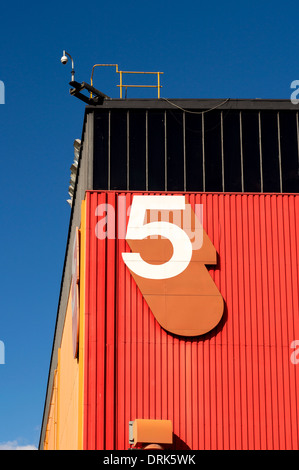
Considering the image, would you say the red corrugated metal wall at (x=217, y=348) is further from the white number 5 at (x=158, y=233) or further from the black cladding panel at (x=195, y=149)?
the black cladding panel at (x=195, y=149)

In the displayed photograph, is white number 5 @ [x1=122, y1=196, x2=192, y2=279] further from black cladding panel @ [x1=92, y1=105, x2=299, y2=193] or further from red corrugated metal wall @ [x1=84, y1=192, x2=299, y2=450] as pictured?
black cladding panel @ [x1=92, y1=105, x2=299, y2=193]

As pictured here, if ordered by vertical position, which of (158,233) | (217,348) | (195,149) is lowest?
(217,348)

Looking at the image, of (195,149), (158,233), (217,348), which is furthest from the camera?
(195,149)

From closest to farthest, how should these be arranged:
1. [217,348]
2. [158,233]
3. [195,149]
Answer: [217,348], [158,233], [195,149]

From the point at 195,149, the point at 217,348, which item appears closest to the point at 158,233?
the point at 195,149

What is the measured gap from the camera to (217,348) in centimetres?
3791

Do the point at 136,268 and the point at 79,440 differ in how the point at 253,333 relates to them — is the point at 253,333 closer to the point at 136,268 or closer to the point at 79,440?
the point at 136,268

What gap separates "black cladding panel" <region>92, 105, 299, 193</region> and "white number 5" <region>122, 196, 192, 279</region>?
914 millimetres

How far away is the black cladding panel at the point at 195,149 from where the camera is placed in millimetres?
40312

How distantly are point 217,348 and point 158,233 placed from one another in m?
5.04

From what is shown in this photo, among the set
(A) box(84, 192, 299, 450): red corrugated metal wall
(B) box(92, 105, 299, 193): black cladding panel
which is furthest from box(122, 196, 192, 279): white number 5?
(B) box(92, 105, 299, 193): black cladding panel

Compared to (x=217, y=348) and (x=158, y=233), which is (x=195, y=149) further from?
(x=217, y=348)

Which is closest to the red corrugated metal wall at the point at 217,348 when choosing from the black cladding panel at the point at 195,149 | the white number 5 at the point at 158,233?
the white number 5 at the point at 158,233
